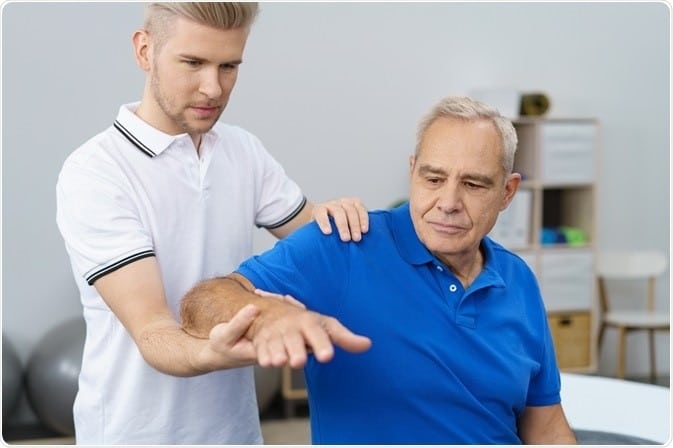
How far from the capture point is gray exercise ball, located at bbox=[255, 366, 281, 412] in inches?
172

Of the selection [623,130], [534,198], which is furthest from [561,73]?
[534,198]

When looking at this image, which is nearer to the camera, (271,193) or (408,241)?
(408,241)

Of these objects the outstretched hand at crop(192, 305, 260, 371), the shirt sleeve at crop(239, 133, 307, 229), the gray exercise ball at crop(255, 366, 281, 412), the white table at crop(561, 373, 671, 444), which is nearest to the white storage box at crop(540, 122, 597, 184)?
the gray exercise ball at crop(255, 366, 281, 412)

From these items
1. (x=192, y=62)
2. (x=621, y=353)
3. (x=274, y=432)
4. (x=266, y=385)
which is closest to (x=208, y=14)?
(x=192, y=62)

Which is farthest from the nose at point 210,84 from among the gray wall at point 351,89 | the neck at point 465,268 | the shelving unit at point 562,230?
the shelving unit at point 562,230

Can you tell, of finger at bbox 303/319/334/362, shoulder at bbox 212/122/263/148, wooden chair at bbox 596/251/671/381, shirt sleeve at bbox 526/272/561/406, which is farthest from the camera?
wooden chair at bbox 596/251/671/381

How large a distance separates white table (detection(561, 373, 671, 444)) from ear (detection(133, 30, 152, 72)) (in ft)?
4.22

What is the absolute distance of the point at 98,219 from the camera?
5.35 feet

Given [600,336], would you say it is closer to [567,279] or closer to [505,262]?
[567,279]

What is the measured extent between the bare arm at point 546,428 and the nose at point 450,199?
0.45 metres

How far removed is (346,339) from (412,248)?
1.96 feet

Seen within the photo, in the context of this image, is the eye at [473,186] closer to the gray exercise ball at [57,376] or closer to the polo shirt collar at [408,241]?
the polo shirt collar at [408,241]

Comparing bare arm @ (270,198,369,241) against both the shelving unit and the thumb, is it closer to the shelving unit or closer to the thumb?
the thumb

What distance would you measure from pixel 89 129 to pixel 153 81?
301 centimetres
